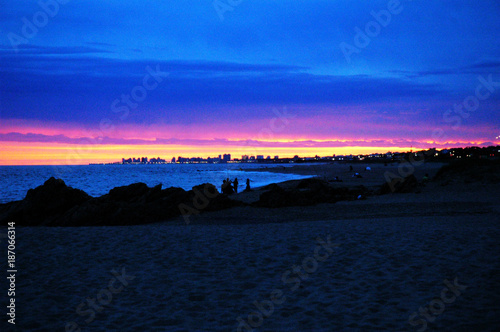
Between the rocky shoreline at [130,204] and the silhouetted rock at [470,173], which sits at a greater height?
the silhouetted rock at [470,173]

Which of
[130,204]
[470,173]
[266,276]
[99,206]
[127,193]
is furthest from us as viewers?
[470,173]

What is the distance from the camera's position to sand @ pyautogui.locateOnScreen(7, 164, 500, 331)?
5.73 m

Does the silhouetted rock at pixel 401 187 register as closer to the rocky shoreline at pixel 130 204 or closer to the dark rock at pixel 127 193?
the rocky shoreline at pixel 130 204

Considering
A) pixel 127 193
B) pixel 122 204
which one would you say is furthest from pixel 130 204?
pixel 127 193

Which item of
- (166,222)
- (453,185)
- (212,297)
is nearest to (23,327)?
(212,297)

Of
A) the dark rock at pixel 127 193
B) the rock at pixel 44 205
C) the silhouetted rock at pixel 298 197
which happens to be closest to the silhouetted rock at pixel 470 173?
the silhouetted rock at pixel 298 197

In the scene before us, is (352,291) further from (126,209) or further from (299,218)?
(126,209)

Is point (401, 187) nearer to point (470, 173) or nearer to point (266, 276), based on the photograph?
point (470, 173)

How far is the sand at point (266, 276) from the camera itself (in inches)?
226

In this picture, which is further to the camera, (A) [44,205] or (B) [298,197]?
(B) [298,197]

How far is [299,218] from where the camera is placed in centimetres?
1791

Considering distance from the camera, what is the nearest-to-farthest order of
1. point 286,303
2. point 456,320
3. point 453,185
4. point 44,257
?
point 456,320, point 286,303, point 44,257, point 453,185

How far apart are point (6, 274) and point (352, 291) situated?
24.7ft

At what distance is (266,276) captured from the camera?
7957 mm
